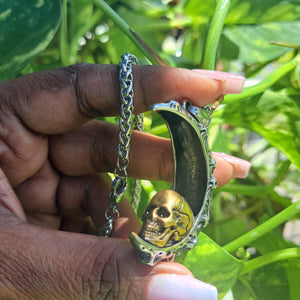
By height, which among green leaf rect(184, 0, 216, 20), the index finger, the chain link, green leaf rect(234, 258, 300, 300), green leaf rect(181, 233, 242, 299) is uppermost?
green leaf rect(184, 0, 216, 20)

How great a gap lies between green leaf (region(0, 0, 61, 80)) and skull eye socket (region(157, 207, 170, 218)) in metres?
0.40

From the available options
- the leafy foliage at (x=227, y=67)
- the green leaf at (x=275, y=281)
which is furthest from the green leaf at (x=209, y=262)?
the green leaf at (x=275, y=281)

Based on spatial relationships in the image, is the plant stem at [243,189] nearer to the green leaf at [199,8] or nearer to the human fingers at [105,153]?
the human fingers at [105,153]

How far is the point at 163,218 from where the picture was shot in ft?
1.32

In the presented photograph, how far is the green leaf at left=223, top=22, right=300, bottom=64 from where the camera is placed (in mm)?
792

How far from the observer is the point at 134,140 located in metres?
0.63

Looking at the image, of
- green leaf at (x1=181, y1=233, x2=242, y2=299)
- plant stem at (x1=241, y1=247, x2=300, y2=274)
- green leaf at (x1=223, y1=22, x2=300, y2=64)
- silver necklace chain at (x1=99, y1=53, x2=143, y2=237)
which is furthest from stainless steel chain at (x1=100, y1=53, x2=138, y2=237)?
green leaf at (x1=223, y1=22, x2=300, y2=64)

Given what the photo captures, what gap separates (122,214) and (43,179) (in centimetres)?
16

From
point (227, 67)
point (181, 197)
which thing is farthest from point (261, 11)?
point (181, 197)

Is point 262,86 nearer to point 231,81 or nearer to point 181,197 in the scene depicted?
point 231,81

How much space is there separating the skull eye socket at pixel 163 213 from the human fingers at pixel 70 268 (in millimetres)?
46

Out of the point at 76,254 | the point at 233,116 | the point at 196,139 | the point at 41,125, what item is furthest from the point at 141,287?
the point at 233,116

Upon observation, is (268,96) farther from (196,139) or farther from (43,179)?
(43,179)

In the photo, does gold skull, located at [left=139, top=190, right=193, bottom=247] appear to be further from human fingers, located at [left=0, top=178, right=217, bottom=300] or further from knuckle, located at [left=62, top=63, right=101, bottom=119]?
knuckle, located at [left=62, top=63, right=101, bottom=119]
